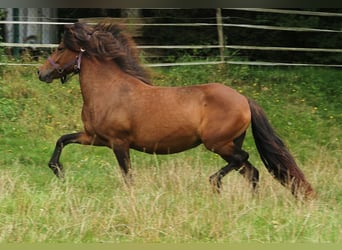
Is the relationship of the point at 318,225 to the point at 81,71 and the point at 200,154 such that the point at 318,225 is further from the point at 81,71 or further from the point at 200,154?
the point at 200,154

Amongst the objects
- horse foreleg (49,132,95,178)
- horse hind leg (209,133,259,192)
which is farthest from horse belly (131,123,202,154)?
horse foreleg (49,132,95,178)

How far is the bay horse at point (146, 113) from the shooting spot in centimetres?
674

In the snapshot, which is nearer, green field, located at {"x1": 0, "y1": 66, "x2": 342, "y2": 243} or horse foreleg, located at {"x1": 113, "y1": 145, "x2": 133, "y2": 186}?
green field, located at {"x1": 0, "y1": 66, "x2": 342, "y2": 243}

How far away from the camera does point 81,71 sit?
7.20 metres

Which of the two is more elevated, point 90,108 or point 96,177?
point 90,108

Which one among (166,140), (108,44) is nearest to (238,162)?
(166,140)

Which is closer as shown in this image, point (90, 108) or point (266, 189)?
point (266, 189)

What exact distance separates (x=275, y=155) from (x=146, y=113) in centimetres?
137

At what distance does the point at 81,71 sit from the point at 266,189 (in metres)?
2.33

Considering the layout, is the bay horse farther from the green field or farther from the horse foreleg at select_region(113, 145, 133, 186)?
the green field

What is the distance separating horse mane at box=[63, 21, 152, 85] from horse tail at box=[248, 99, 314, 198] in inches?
50.5

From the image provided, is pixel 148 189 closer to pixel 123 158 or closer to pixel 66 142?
pixel 123 158

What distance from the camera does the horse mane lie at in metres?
7.08

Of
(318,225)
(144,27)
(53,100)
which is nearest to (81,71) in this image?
(318,225)
